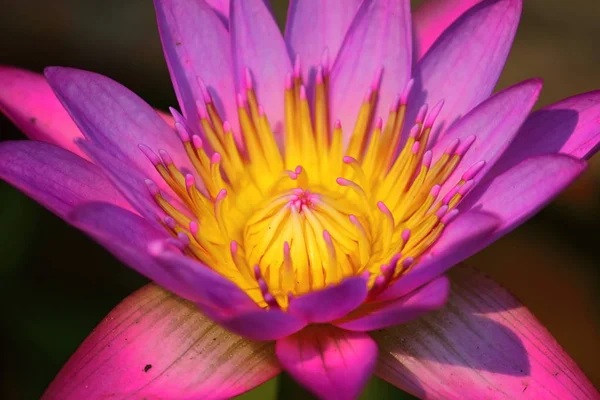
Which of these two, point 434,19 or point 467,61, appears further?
point 434,19

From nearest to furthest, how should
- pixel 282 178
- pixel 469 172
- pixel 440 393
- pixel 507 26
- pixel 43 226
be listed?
pixel 440 393
pixel 469 172
pixel 507 26
pixel 282 178
pixel 43 226

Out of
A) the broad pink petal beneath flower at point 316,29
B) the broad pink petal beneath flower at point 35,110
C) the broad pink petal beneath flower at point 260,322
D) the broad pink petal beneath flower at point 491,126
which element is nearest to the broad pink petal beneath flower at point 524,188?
the broad pink petal beneath flower at point 491,126

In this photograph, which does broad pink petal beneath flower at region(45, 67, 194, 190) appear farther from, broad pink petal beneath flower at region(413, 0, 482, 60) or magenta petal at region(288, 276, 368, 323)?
broad pink petal beneath flower at region(413, 0, 482, 60)

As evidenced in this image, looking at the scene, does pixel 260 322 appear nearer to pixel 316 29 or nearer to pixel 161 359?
pixel 161 359

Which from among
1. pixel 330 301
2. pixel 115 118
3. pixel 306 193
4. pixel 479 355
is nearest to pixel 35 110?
pixel 115 118

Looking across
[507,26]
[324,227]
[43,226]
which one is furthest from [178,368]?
[43,226]

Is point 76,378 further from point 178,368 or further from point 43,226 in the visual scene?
point 43,226
